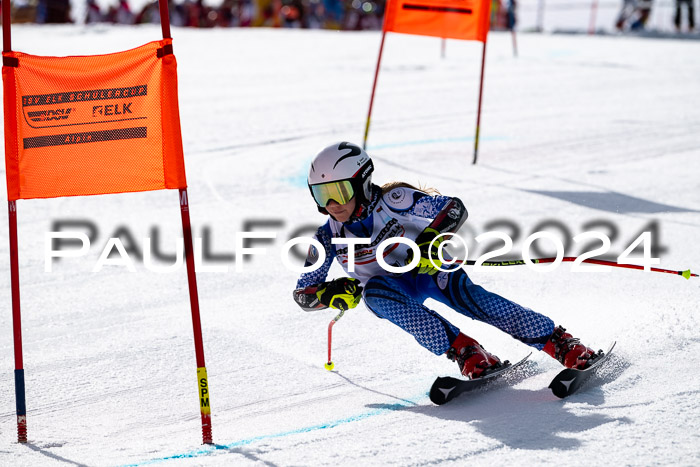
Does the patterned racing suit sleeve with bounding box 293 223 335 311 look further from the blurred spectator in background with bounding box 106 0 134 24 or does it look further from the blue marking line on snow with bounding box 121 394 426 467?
the blurred spectator in background with bounding box 106 0 134 24

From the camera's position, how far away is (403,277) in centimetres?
517

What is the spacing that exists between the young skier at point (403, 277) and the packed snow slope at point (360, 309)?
287 millimetres

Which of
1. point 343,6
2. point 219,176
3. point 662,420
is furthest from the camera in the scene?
point 343,6

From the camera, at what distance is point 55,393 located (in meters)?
5.63

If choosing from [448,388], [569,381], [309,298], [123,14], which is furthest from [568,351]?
[123,14]

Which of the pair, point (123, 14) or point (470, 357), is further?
point (123, 14)

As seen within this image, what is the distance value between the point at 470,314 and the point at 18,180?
8.39 feet

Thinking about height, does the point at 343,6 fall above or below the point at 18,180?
above

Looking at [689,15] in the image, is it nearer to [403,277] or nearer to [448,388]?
[403,277]

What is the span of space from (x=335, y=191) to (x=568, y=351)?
5.12 ft

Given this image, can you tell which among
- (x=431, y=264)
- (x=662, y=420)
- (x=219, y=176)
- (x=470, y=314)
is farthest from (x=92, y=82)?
(x=219, y=176)

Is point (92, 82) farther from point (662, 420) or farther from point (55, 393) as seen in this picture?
point (662, 420)

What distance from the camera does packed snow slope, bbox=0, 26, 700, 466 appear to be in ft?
14.8

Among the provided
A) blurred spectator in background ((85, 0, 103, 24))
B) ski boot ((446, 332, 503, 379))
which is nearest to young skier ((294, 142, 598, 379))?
ski boot ((446, 332, 503, 379))
